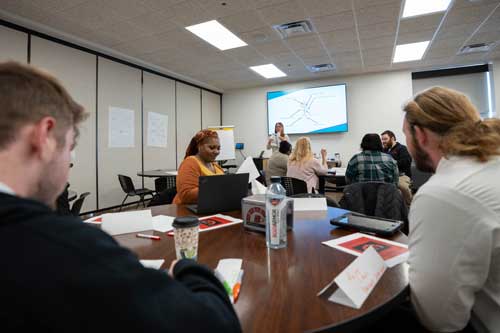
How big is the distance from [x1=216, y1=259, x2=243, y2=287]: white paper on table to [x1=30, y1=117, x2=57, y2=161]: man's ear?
545 mm

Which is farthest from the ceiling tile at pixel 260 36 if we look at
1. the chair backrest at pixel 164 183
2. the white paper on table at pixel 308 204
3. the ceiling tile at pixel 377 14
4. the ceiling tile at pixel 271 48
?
the white paper on table at pixel 308 204

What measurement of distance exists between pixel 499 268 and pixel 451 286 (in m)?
0.17

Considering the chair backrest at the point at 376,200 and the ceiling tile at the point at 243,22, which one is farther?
the ceiling tile at the point at 243,22

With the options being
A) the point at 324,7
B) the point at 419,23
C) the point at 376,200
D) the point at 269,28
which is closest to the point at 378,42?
the point at 419,23

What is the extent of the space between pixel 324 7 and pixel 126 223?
3.55m

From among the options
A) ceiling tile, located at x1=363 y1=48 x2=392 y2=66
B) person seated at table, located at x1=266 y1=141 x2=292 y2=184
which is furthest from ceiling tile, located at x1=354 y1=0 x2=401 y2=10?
person seated at table, located at x1=266 y1=141 x2=292 y2=184

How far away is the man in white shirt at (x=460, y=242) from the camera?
2.54 feet

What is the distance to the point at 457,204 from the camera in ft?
2.61

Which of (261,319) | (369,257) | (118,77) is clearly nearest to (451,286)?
(369,257)

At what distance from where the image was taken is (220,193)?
1.66 m

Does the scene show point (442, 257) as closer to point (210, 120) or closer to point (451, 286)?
point (451, 286)

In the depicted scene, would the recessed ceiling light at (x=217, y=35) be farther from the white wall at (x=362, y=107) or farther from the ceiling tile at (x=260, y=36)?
the white wall at (x=362, y=107)

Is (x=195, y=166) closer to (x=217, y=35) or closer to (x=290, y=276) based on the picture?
(x=290, y=276)

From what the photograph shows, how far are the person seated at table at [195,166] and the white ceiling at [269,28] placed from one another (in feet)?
6.79
